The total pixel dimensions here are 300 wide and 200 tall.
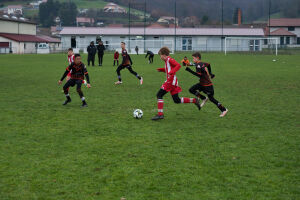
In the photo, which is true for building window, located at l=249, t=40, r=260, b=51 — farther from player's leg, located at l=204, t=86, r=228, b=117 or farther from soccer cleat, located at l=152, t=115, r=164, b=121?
soccer cleat, located at l=152, t=115, r=164, b=121

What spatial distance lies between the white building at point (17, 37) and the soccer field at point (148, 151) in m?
59.3

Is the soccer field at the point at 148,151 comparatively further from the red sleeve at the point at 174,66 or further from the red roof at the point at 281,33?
the red roof at the point at 281,33

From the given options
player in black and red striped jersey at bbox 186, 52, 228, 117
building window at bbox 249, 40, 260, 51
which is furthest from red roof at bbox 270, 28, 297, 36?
player in black and red striped jersey at bbox 186, 52, 228, 117

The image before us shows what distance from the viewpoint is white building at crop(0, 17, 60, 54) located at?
67.4 m

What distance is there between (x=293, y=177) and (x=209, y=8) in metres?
140

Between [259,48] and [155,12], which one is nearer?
[259,48]

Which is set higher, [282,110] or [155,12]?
[155,12]

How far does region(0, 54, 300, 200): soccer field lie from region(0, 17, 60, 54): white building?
5931 cm

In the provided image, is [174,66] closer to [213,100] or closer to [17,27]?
[213,100]

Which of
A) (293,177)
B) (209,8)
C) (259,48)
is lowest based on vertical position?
(293,177)

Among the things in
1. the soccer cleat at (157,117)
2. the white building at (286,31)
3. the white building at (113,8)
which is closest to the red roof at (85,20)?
the white building at (113,8)

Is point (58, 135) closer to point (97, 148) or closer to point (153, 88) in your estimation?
point (97, 148)

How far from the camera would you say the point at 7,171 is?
18.5 feet

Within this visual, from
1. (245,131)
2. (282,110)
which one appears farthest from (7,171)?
(282,110)
